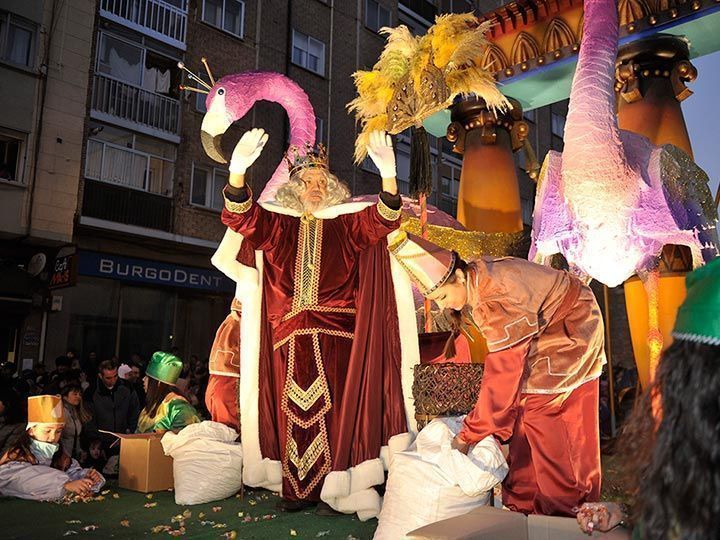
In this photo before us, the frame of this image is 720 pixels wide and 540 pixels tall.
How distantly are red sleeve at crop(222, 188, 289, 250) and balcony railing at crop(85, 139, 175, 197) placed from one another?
9.19m

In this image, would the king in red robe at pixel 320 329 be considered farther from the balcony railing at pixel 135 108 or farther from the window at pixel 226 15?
the window at pixel 226 15

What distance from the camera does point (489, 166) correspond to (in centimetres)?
625

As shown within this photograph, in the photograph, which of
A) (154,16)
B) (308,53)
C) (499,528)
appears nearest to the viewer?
(499,528)

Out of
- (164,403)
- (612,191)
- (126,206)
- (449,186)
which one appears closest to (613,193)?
(612,191)

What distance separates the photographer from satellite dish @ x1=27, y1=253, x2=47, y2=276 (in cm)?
1117

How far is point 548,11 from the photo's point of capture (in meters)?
5.55

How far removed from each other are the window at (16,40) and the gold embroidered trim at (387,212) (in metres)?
9.69

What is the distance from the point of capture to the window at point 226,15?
46.2 ft

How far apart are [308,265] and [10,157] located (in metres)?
9.12

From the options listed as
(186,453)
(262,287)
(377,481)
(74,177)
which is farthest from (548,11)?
(74,177)

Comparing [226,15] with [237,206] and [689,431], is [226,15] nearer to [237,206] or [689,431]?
[237,206]

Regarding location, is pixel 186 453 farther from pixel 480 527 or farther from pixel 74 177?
pixel 74 177

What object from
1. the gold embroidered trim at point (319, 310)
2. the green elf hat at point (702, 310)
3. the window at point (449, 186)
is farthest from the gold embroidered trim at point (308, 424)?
the window at point (449, 186)

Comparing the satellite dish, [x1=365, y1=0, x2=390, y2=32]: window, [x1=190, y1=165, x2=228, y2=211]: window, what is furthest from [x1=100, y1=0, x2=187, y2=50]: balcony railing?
[x1=365, y1=0, x2=390, y2=32]: window
